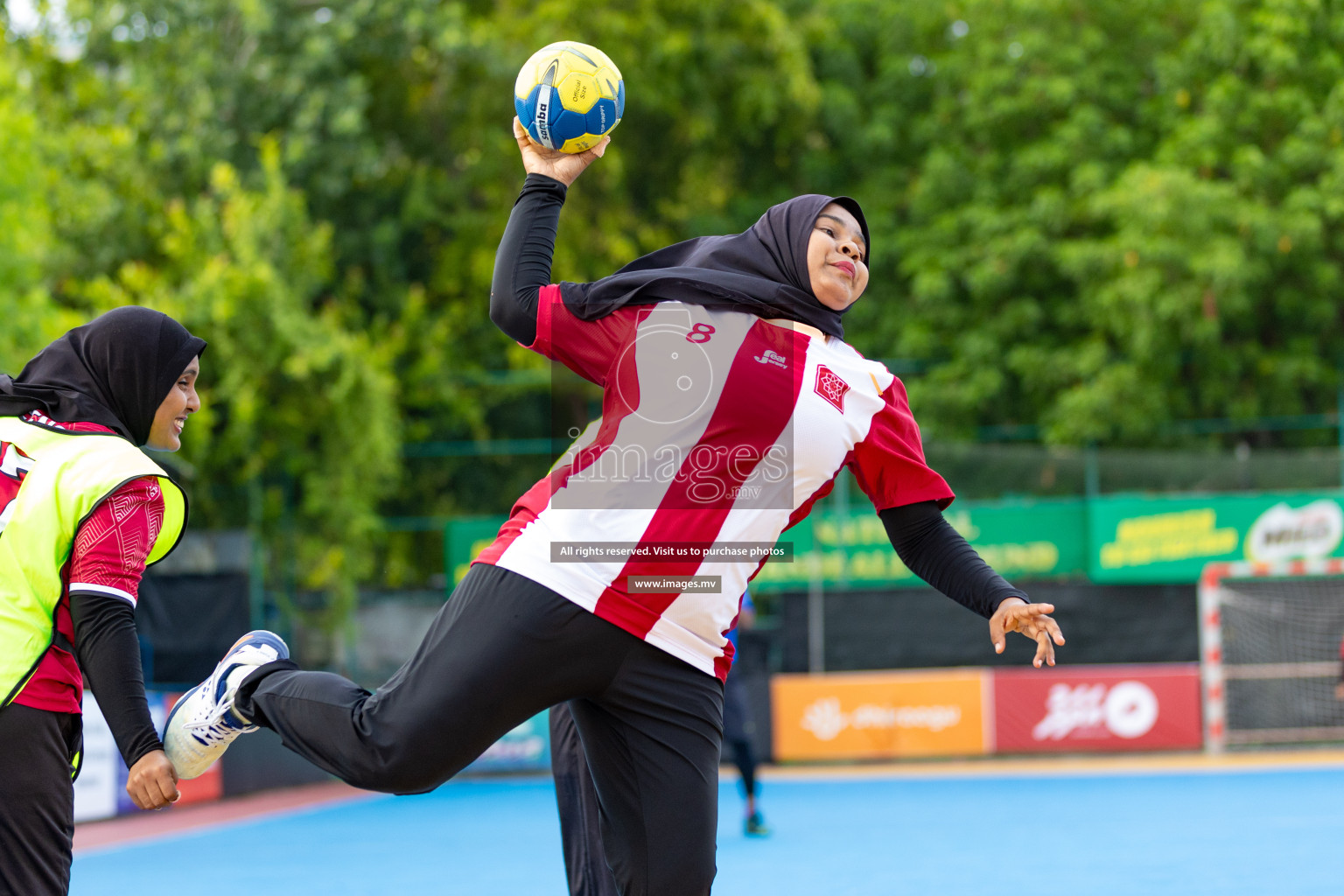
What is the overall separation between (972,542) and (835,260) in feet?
42.3

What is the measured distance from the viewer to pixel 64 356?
3295mm

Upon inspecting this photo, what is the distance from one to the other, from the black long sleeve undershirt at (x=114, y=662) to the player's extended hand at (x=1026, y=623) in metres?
2.03

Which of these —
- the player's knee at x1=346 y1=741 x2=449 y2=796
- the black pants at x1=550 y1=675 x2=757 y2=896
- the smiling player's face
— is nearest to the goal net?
the black pants at x1=550 y1=675 x2=757 y2=896

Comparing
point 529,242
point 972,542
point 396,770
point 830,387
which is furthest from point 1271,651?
point 396,770

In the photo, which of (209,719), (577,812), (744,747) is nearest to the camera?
(209,719)

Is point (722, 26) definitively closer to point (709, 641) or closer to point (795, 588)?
point (795, 588)

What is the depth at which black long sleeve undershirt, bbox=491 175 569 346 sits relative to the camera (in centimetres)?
313

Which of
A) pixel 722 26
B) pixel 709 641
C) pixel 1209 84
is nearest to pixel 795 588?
pixel 722 26

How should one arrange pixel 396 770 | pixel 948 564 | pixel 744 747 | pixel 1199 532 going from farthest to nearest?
1. pixel 1199 532
2. pixel 744 747
3. pixel 948 564
4. pixel 396 770

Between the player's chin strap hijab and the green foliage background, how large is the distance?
38.7 feet

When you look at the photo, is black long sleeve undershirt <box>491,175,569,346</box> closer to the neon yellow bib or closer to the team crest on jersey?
the team crest on jersey

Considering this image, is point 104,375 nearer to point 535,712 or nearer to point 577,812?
point 535,712

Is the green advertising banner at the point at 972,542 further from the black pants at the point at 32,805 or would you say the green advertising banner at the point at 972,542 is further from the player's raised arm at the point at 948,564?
the black pants at the point at 32,805

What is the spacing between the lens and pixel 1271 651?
1502cm
